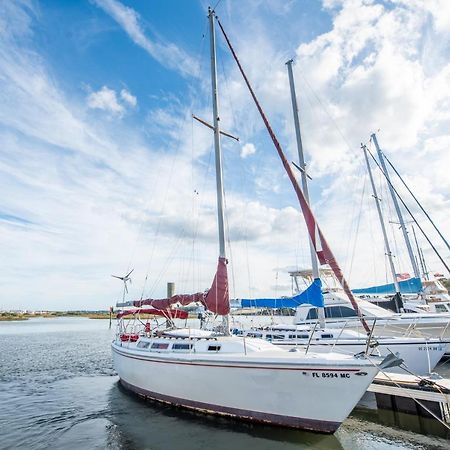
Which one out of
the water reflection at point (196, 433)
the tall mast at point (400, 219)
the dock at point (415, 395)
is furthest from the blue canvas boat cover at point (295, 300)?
the tall mast at point (400, 219)

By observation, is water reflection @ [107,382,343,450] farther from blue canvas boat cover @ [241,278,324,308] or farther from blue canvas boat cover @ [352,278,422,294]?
blue canvas boat cover @ [352,278,422,294]

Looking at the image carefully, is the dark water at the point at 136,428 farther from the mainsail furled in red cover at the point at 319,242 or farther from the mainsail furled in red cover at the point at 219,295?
the mainsail furled in red cover at the point at 219,295

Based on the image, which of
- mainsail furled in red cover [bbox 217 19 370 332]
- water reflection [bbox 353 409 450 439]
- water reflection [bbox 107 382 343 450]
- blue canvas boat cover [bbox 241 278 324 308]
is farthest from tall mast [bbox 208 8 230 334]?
water reflection [bbox 353 409 450 439]

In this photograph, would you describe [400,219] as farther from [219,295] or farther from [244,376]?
[244,376]

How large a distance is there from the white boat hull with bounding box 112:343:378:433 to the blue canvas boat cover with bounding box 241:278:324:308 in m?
5.21

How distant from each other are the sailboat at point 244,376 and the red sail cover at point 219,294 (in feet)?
0.13

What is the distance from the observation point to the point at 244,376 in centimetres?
988

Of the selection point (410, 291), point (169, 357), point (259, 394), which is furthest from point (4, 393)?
point (410, 291)

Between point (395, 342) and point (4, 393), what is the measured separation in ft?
62.5

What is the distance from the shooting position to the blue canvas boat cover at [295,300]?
1499 cm

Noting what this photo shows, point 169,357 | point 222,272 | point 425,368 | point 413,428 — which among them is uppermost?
point 222,272

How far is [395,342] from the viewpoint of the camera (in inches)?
583

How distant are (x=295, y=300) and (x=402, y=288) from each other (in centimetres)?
1492

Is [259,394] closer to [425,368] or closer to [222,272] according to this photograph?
[222,272]
